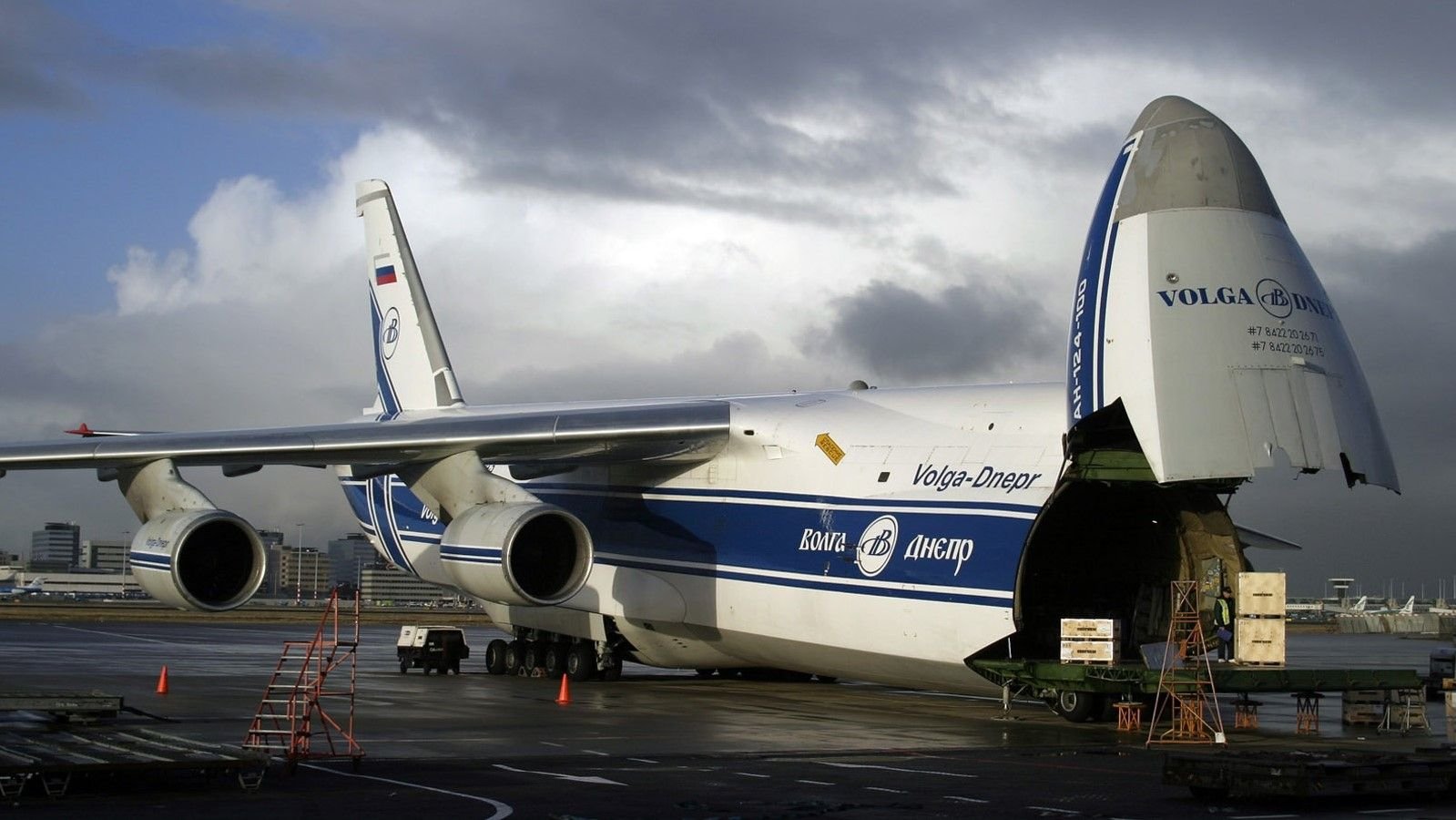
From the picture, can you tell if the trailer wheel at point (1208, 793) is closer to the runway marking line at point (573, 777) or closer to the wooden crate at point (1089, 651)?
the runway marking line at point (573, 777)

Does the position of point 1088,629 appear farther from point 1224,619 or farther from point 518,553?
point 518,553

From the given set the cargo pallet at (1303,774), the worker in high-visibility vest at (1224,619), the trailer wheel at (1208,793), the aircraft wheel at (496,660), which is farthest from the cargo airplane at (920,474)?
the trailer wheel at (1208,793)

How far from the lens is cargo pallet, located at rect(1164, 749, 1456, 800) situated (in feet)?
31.8

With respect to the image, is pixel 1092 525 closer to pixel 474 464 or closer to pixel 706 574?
pixel 706 574

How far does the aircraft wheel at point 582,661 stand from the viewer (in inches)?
886

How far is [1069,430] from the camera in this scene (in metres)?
14.4

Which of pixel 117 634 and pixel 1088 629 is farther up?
pixel 1088 629

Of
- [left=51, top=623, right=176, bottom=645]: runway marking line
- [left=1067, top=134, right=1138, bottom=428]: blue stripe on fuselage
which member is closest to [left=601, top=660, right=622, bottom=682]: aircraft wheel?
[left=1067, top=134, right=1138, bottom=428]: blue stripe on fuselage

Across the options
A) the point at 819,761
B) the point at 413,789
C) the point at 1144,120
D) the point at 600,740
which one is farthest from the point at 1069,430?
the point at 413,789

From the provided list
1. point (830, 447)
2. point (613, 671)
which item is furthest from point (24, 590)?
point (830, 447)

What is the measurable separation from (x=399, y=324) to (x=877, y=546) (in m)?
10.8

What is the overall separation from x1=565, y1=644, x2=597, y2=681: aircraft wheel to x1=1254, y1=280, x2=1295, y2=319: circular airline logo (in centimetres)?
1160

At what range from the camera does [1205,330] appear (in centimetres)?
1355

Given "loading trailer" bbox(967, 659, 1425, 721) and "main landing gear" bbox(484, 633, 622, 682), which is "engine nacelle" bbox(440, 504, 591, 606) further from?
"loading trailer" bbox(967, 659, 1425, 721)
